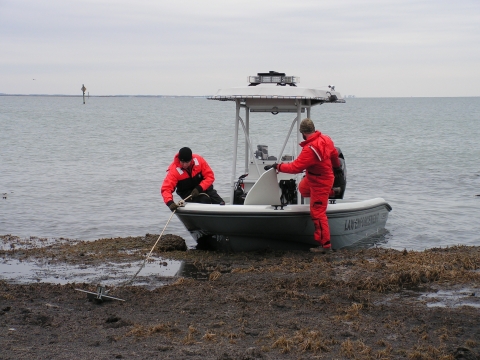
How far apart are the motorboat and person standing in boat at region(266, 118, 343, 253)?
199mm

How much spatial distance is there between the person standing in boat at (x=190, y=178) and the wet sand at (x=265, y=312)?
107 centimetres

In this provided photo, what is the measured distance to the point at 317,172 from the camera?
866 centimetres

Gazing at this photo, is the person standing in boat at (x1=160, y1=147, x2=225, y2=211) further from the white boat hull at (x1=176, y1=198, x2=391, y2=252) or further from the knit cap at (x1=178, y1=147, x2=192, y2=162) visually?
the white boat hull at (x1=176, y1=198, x2=391, y2=252)

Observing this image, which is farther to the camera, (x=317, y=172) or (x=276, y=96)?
(x=276, y=96)

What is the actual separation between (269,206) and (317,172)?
74 centimetres

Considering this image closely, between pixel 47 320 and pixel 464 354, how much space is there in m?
3.38

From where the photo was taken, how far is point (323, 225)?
8.84 m

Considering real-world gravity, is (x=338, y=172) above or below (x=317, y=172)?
below

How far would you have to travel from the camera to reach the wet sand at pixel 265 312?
5.14 m

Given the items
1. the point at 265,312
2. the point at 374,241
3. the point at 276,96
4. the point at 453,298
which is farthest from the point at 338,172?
the point at 265,312

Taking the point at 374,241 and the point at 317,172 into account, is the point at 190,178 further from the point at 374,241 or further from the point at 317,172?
the point at 374,241

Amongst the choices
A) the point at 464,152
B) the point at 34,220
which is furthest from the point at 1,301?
the point at 464,152

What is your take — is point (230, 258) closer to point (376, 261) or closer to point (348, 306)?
point (376, 261)

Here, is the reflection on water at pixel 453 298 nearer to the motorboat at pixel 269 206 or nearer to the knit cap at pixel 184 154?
the motorboat at pixel 269 206
